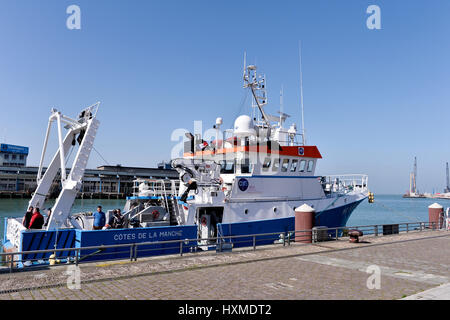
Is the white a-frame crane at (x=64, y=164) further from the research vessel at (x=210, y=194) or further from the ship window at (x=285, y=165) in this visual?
the ship window at (x=285, y=165)

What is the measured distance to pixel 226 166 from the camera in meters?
19.1

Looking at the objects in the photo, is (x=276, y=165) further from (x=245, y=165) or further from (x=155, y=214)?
(x=155, y=214)

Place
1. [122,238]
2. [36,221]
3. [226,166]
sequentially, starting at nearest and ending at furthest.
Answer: [36,221] → [122,238] → [226,166]

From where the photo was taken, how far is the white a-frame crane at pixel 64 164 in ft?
41.8

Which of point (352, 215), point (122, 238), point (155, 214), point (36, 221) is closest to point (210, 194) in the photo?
point (155, 214)

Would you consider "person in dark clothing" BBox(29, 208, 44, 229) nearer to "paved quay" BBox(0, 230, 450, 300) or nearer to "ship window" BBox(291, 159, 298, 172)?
"paved quay" BBox(0, 230, 450, 300)

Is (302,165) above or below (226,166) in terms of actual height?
above

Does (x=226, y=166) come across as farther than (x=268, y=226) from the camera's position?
Yes

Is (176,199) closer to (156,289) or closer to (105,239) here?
(105,239)

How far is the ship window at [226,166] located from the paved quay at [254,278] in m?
6.69

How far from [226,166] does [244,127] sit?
2.79 metres

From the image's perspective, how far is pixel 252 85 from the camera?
2262 cm
